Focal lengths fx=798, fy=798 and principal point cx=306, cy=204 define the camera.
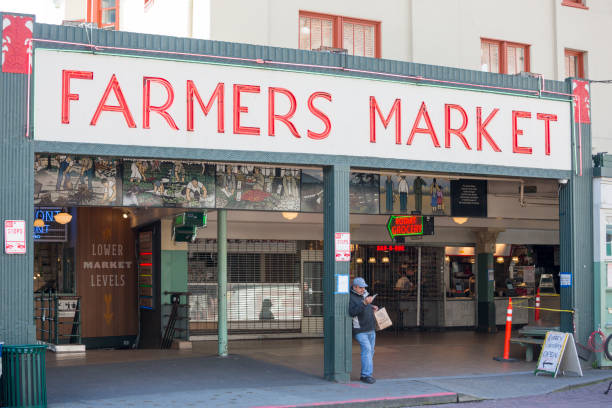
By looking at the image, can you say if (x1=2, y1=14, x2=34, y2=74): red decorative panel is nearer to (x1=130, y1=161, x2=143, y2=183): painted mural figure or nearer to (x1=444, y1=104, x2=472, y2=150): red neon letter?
(x1=130, y1=161, x2=143, y2=183): painted mural figure

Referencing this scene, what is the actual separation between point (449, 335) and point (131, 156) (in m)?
12.8

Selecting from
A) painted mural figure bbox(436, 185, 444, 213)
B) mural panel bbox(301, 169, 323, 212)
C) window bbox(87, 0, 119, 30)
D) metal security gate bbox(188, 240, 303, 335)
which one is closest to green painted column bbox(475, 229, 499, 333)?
metal security gate bbox(188, 240, 303, 335)

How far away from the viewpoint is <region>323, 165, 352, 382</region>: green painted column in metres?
13.8

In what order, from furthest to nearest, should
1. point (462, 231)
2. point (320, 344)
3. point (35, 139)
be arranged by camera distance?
point (462, 231) < point (320, 344) < point (35, 139)

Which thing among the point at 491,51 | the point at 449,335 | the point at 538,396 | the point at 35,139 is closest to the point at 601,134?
the point at 491,51

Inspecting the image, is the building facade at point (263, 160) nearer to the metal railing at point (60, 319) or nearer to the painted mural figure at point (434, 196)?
the painted mural figure at point (434, 196)

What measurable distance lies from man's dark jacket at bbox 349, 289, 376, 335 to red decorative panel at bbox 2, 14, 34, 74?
651cm

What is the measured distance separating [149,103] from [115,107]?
549mm

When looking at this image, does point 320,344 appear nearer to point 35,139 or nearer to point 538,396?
point 538,396

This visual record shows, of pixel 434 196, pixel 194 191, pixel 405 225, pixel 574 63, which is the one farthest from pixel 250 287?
pixel 574 63

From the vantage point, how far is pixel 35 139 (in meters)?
12.0

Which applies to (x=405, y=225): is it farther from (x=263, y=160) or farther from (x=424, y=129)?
(x=263, y=160)

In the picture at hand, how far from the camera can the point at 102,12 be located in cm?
2489

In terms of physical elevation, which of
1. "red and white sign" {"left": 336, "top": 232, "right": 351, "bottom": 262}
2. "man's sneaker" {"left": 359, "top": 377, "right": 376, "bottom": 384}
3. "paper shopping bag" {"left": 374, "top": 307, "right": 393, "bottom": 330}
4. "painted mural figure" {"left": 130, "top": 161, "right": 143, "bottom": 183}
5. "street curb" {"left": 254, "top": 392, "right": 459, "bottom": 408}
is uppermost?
"painted mural figure" {"left": 130, "top": 161, "right": 143, "bottom": 183}
